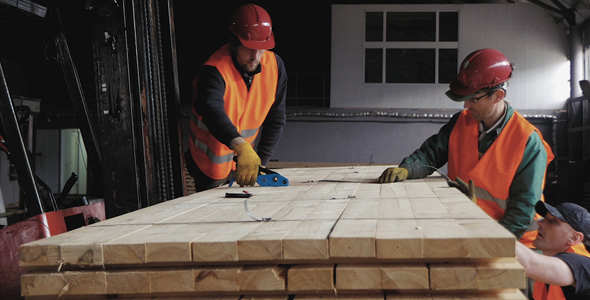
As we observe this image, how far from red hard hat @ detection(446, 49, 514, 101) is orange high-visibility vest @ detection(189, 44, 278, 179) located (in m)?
1.45

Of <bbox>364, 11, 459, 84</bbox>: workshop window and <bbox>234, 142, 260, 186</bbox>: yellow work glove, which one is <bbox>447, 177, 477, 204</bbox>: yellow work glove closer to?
<bbox>234, 142, 260, 186</bbox>: yellow work glove

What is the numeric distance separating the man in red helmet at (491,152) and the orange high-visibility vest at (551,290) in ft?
0.93

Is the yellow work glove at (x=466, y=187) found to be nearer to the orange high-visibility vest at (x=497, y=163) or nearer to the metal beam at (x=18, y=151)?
the orange high-visibility vest at (x=497, y=163)

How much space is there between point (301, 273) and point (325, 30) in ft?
55.8

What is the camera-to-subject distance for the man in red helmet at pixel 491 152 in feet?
10.6

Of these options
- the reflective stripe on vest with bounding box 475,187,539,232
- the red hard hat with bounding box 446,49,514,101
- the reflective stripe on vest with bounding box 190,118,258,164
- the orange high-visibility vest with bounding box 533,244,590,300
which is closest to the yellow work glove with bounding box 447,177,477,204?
the reflective stripe on vest with bounding box 475,187,539,232

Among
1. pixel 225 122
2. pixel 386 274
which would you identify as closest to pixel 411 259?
pixel 386 274

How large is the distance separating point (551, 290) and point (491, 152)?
95cm

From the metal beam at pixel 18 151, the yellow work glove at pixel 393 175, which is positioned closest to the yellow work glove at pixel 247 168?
the yellow work glove at pixel 393 175

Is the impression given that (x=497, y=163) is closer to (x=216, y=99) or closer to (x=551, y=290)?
(x=551, y=290)

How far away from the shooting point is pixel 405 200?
225cm

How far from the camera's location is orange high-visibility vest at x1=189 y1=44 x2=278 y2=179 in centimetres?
394

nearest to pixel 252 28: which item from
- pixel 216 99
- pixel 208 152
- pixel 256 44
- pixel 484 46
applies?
pixel 256 44

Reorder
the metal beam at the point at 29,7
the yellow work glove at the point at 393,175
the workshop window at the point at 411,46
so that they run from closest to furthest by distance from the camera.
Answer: the yellow work glove at the point at 393,175 → the metal beam at the point at 29,7 → the workshop window at the point at 411,46
